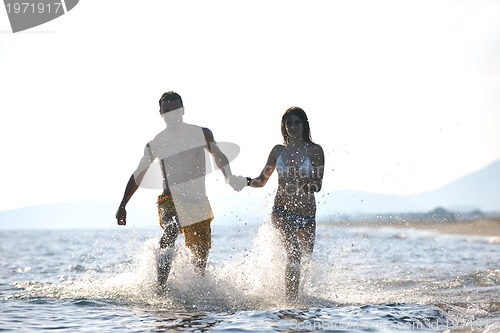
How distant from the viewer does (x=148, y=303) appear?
25.2 ft

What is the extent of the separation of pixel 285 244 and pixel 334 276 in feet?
11.9

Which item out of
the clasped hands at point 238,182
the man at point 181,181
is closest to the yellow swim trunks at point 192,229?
the man at point 181,181

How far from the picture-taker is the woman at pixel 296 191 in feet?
24.3

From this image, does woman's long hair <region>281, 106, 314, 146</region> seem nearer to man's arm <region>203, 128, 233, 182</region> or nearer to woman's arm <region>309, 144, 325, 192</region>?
woman's arm <region>309, 144, 325, 192</region>

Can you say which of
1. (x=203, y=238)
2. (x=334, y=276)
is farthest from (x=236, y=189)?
(x=334, y=276)

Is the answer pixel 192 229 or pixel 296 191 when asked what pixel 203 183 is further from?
pixel 296 191

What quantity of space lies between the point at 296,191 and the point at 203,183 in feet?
4.05

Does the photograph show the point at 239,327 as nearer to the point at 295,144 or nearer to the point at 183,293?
the point at 183,293

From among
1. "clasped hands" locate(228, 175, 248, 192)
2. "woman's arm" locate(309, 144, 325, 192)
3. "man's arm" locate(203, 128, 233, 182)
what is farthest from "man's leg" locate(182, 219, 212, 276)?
"woman's arm" locate(309, 144, 325, 192)

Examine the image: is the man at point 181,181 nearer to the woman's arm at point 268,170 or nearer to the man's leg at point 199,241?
the man's leg at point 199,241

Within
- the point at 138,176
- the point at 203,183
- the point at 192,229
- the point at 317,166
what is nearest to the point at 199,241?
the point at 192,229

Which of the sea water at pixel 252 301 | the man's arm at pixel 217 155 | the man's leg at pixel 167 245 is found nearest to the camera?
the sea water at pixel 252 301

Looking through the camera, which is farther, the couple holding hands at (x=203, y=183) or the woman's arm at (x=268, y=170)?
the woman's arm at (x=268, y=170)

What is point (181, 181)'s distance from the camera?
7.93 m
